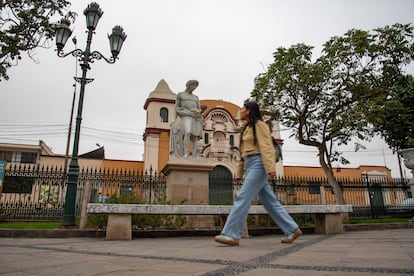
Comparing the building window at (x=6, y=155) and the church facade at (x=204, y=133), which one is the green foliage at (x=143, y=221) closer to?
the church facade at (x=204, y=133)

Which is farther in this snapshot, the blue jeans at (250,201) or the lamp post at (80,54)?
the lamp post at (80,54)

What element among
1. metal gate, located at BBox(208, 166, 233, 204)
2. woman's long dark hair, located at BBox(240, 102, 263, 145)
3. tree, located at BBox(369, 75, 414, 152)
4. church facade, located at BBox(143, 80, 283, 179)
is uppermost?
church facade, located at BBox(143, 80, 283, 179)

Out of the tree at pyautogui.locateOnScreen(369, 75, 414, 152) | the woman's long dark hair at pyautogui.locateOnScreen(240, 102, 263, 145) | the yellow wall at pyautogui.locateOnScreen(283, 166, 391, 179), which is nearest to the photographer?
the woman's long dark hair at pyautogui.locateOnScreen(240, 102, 263, 145)

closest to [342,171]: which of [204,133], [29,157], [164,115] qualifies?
[204,133]

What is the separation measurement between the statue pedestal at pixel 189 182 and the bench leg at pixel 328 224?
2814mm

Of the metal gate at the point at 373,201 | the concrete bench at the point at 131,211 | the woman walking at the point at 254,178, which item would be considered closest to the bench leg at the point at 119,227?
the concrete bench at the point at 131,211

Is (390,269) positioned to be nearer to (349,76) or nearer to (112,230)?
(112,230)

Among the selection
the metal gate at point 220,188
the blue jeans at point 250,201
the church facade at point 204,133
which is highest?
the church facade at point 204,133

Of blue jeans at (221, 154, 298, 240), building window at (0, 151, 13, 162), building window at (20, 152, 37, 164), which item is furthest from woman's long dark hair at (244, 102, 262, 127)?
building window at (0, 151, 13, 162)

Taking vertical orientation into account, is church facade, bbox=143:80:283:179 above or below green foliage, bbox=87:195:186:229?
above

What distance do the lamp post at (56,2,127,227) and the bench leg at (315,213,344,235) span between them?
5692 mm

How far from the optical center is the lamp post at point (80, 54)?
741cm

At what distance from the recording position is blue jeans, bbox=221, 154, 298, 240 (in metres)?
3.91

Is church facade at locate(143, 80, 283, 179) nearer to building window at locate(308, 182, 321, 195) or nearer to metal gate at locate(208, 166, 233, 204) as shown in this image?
building window at locate(308, 182, 321, 195)
